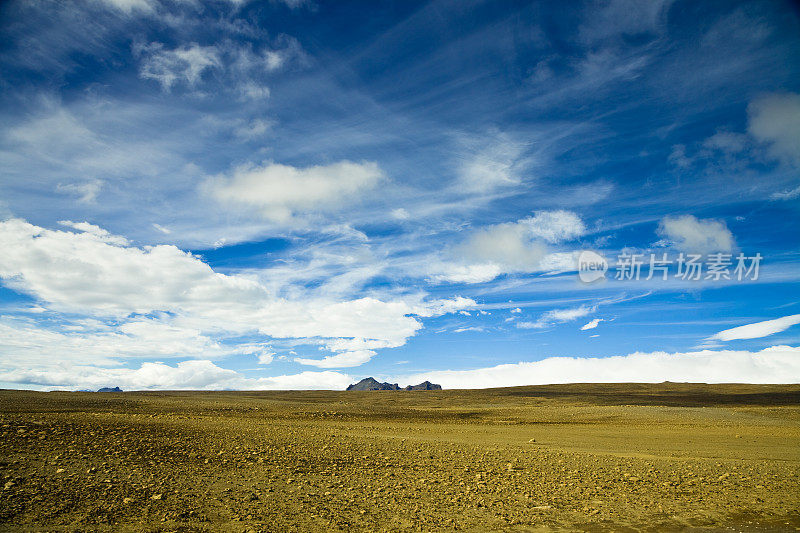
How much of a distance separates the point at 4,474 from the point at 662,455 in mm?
21007

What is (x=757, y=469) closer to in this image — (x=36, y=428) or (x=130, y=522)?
(x=130, y=522)

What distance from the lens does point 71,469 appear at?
Result: 10.7 meters

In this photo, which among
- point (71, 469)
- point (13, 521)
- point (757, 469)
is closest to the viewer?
point (13, 521)

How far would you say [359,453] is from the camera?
15.4 metres

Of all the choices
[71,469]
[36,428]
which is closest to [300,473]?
[71,469]

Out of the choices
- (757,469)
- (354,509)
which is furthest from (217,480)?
(757,469)

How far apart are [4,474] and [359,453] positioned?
30.5 feet

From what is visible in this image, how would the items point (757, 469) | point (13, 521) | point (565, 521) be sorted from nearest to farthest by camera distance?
point (13, 521) → point (565, 521) → point (757, 469)

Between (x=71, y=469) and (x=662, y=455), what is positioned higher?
(x=71, y=469)

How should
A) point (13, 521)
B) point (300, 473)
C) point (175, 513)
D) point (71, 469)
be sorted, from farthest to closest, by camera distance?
point (300, 473), point (71, 469), point (175, 513), point (13, 521)

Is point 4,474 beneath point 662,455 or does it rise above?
above

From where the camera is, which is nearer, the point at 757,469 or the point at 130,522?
the point at 130,522

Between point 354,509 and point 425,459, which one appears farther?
point 425,459

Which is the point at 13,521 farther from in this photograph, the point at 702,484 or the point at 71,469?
the point at 702,484
